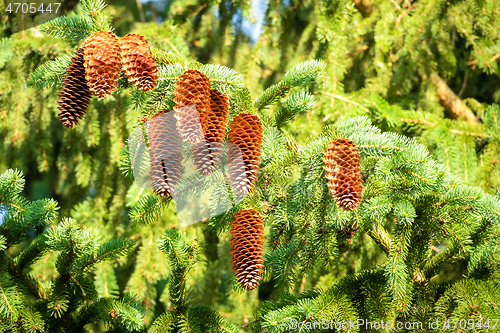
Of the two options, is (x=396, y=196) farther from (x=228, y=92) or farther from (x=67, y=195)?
(x=67, y=195)

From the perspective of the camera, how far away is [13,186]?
92 cm

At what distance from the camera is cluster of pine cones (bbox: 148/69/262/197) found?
2.51 feet

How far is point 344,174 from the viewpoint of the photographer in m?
0.79

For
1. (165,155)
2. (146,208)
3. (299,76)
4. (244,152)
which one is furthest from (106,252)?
(299,76)

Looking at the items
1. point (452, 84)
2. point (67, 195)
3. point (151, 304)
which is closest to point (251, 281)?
point (151, 304)

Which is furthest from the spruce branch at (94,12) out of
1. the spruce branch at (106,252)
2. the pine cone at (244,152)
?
the spruce branch at (106,252)

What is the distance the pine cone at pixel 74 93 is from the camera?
885 millimetres

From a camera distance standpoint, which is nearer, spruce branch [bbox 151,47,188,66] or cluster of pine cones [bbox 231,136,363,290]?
cluster of pine cones [bbox 231,136,363,290]

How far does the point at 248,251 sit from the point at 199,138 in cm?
28

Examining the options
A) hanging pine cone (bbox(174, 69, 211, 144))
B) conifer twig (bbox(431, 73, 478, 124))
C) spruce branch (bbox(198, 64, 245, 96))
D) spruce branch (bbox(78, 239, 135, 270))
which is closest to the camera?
hanging pine cone (bbox(174, 69, 211, 144))

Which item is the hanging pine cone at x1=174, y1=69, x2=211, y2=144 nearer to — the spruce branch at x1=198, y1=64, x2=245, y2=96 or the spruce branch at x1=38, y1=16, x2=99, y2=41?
the spruce branch at x1=198, y1=64, x2=245, y2=96

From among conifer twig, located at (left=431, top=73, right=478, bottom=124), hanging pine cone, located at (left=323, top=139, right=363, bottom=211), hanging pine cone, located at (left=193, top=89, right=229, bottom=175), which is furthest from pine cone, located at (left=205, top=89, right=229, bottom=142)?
conifer twig, located at (left=431, top=73, right=478, bottom=124)

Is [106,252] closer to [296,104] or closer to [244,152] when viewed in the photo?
[244,152]

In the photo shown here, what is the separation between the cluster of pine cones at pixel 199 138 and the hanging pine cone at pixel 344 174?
17 centimetres
